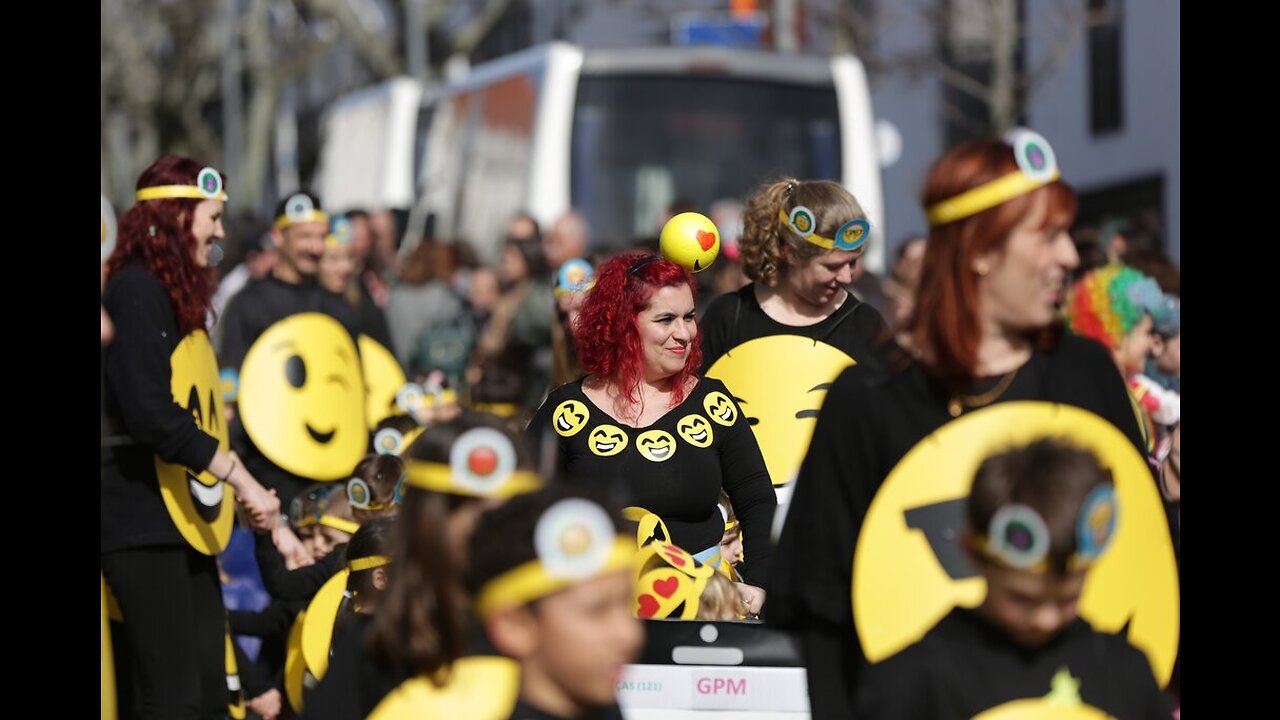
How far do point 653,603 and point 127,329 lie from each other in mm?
1886

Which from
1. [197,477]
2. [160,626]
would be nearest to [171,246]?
[197,477]

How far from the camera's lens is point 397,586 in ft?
11.5

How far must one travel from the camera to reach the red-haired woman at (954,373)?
3559mm

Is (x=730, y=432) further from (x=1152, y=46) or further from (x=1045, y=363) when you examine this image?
(x=1152, y=46)

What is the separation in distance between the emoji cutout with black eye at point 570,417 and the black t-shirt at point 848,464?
190cm

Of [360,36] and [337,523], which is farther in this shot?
[360,36]

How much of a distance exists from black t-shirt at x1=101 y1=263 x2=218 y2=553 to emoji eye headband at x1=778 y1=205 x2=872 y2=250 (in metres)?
1.82

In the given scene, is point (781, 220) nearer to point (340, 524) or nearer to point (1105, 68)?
point (340, 524)

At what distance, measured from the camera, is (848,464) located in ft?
11.8

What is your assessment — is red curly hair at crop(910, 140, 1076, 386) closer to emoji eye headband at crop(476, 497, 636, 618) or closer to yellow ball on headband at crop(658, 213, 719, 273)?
emoji eye headband at crop(476, 497, 636, 618)

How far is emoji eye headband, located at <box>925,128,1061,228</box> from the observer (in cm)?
357

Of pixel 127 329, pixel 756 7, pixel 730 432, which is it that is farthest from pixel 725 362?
pixel 756 7

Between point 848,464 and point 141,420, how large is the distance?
115 inches

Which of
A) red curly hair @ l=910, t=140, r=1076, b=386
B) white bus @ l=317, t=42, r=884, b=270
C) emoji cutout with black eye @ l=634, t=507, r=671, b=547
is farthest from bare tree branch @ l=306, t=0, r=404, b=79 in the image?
red curly hair @ l=910, t=140, r=1076, b=386
